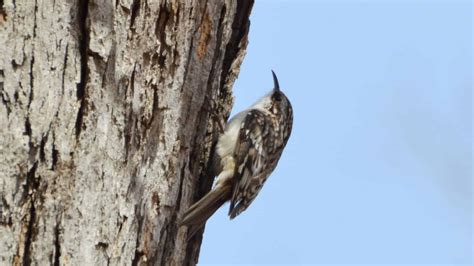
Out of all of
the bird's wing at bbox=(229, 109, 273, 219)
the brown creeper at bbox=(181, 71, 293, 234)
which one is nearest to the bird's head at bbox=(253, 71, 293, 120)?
the brown creeper at bbox=(181, 71, 293, 234)

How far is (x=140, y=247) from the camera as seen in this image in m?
2.84

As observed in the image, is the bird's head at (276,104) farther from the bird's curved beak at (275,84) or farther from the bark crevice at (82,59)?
the bark crevice at (82,59)

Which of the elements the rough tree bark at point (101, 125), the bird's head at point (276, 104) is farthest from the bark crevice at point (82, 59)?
the bird's head at point (276, 104)

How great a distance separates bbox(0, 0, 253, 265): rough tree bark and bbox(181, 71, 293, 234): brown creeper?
376 millimetres

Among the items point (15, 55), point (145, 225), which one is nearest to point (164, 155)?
point (145, 225)

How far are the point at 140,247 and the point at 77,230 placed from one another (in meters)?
0.29

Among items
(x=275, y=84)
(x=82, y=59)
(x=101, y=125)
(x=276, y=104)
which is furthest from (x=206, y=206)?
(x=275, y=84)

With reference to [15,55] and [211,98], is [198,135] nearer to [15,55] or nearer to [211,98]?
[211,98]

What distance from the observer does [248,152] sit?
4.41 metres

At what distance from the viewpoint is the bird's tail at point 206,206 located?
3.24 metres

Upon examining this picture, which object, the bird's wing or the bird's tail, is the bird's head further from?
the bird's tail

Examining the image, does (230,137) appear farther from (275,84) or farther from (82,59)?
(82,59)

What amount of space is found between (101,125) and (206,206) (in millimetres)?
879

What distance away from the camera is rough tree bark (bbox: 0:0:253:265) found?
2.50 m
